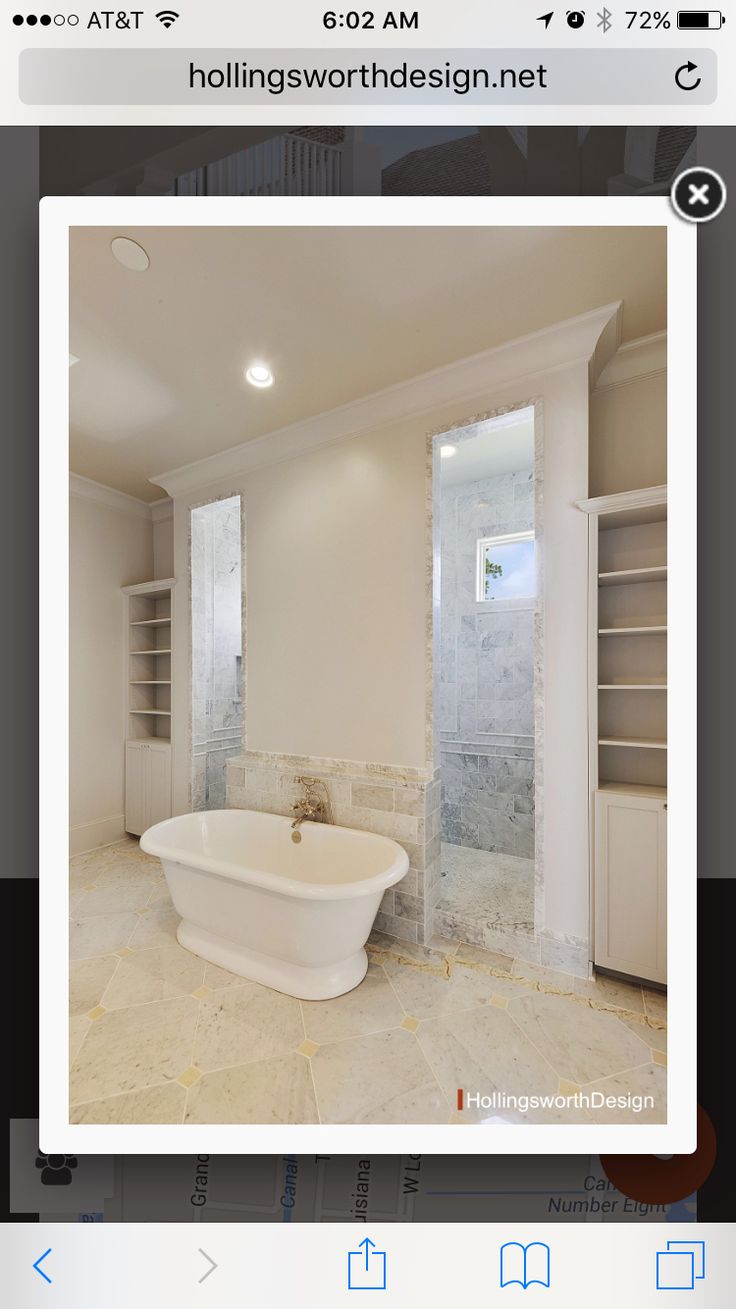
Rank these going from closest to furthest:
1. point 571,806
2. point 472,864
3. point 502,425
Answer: point 571,806 < point 502,425 < point 472,864

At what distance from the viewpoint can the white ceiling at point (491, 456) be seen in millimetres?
2471

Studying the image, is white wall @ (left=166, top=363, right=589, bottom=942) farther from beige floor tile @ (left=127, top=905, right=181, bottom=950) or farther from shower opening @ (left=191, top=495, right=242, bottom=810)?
beige floor tile @ (left=127, top=905, right=181, bottom=950)

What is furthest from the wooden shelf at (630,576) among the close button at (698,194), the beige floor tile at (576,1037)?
the beige floor tile at (576,1037)

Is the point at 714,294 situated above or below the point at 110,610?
above

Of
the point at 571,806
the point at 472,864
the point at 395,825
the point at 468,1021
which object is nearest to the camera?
the point at 468,1021

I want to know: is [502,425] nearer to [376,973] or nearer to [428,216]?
[428,216]

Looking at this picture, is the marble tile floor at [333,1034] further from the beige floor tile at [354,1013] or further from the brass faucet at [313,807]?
the brass faucet at [313,807]

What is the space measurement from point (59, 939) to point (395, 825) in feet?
4.79

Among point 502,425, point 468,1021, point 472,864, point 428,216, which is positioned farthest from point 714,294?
point 472,864

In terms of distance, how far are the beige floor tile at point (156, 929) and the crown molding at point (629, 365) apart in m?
2.46

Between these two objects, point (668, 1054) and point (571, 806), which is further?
point (571, 806)

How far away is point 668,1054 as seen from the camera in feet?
1.36

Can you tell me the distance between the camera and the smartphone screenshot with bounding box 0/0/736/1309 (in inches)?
15.7

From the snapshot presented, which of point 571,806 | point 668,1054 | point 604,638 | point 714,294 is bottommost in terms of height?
point 571,806
